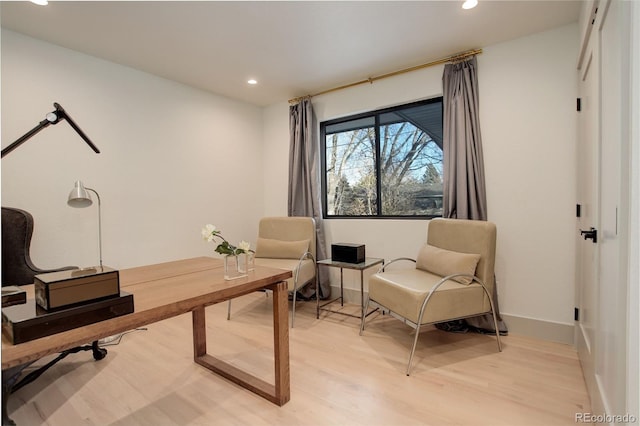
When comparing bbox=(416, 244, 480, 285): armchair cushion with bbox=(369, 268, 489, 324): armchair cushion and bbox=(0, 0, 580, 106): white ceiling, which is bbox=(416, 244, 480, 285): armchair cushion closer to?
bbox=(369, 268, 489, 324): armchair cushion

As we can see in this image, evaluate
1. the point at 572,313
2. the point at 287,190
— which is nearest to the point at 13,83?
the point at 287,190

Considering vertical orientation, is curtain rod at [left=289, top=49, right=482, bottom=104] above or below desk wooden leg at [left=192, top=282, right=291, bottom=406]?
above

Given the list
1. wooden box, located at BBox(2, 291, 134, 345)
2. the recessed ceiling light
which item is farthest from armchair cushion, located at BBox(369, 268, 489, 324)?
the recessed ceiling light

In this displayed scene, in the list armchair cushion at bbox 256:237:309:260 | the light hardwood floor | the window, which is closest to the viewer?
the light hardwood floor

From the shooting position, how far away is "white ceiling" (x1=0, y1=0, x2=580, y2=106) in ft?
7.38

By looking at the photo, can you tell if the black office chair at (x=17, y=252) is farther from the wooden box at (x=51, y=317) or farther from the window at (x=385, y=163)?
the window at (x=385, y=163)

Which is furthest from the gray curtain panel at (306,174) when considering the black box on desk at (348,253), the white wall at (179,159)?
the black box on desk at (348,253)

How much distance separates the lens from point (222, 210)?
397 cm

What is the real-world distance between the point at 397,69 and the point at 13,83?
3.19 metres

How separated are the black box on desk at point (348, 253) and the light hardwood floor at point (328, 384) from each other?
25.5 inches

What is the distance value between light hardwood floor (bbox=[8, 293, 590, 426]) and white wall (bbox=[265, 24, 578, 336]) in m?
0.45

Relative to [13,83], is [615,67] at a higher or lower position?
lower

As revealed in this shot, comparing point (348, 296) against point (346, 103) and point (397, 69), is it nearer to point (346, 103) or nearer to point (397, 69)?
point (346, 103)

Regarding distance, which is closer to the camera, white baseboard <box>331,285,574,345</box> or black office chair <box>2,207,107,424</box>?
black office chair <box>2,207,107,424</box>
